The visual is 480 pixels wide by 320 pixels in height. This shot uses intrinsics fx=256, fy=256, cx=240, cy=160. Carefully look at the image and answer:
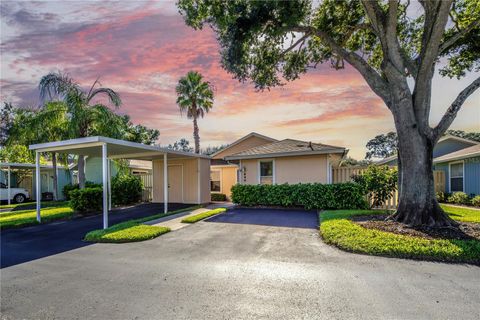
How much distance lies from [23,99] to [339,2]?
59.3 feet

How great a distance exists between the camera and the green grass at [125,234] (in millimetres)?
6914

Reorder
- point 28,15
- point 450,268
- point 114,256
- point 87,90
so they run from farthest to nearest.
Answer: point 87,90 < point 28,15 < point 114,256 < point 450,268

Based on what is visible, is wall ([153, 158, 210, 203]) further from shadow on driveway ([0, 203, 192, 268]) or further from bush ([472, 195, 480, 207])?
bush ([472, 195, 480, 207])

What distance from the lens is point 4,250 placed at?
6.37 metres

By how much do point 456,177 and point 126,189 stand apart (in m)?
19.5

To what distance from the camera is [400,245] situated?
5.41 m

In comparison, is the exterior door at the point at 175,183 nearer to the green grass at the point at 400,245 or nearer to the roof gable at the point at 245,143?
the roof gable at the point at 245,143

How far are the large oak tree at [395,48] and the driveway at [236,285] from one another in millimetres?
3466

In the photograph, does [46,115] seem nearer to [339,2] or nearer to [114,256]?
[114,256]

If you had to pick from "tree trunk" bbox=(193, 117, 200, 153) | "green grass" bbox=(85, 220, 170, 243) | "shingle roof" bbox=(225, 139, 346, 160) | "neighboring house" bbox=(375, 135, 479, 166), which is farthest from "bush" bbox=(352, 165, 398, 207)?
"tree trunk" bbox=(193, 117, 200, 153)

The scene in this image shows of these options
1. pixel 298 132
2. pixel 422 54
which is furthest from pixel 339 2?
pixel 298 132

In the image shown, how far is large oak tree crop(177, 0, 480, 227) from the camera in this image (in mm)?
7277

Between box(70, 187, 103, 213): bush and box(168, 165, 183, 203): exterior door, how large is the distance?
4.04 meters

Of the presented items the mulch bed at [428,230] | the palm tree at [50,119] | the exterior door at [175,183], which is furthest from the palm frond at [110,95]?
the mulch bed at [428,230]
